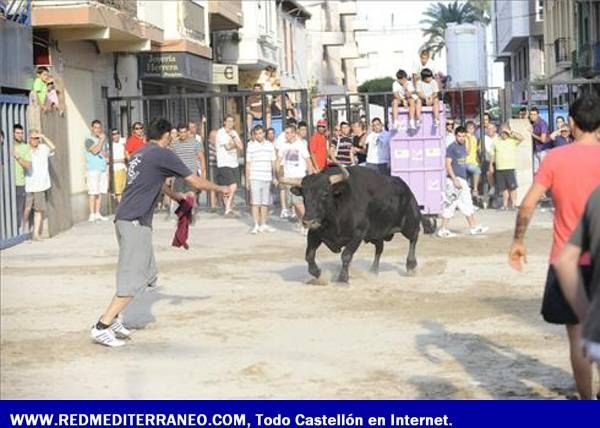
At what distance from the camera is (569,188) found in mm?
7453

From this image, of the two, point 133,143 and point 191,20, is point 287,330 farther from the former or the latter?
point 191,20

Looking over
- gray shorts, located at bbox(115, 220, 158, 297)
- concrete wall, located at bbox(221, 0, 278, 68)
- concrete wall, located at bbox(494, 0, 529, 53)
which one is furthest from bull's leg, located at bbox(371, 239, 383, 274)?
concrete wall, located at bbox(494, 0, 529, 53)

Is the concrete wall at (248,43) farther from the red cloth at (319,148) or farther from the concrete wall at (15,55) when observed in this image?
the concrete wall at (15,55)

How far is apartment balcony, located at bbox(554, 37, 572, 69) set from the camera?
52053 mm

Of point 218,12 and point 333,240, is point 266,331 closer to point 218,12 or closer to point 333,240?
point 333,240

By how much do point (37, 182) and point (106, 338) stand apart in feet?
33.3

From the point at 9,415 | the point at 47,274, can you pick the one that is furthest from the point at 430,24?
the point at 9,415

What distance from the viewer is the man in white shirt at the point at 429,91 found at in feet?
65.3

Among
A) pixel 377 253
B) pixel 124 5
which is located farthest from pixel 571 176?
pixel 124 5

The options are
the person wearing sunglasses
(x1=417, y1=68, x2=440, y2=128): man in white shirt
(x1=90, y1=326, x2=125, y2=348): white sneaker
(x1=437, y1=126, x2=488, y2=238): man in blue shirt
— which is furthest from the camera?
the person wearing sunglasses

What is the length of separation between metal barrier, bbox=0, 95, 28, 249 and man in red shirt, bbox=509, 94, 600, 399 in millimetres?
12722

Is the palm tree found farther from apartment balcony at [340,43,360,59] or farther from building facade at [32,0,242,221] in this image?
building facade at [32,0,242,221]

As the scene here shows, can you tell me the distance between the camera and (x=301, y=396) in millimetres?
8336

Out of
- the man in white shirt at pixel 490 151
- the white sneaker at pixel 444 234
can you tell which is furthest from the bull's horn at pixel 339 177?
the man in white shirt at pixel 490 151
